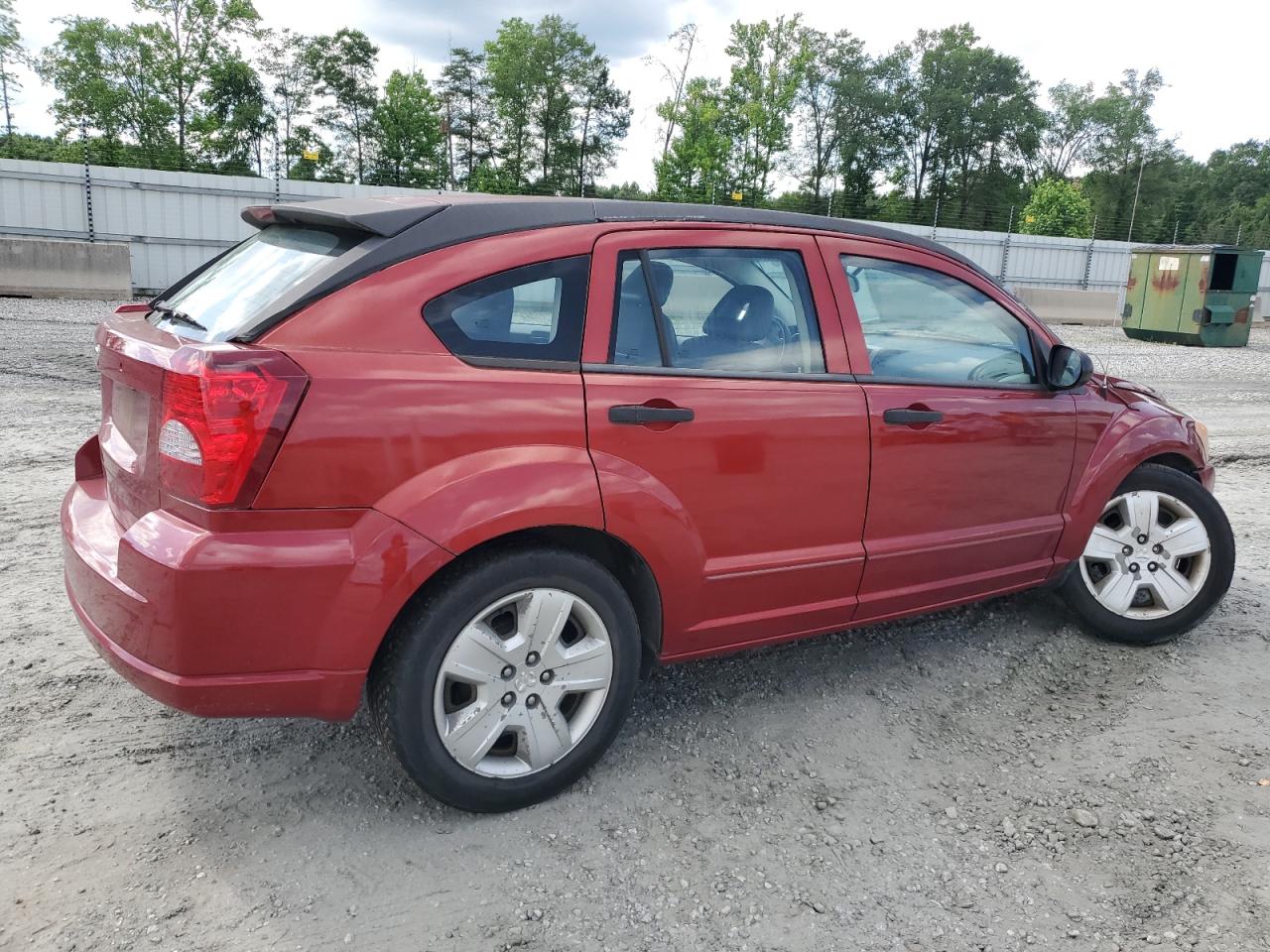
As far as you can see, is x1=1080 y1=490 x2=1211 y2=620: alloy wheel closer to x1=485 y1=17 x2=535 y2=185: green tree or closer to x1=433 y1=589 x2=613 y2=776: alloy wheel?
x1=433 y1=589 x2=613 y2=776: alloy wheel

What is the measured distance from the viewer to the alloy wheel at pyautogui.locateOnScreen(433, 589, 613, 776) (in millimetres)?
2662

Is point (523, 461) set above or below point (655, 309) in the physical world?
below

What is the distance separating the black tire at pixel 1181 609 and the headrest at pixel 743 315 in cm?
191

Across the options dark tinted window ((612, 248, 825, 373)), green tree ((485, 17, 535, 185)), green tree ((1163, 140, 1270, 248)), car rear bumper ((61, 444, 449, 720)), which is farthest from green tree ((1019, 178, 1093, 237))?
car rear bumper ((61, 444, 449, 720))

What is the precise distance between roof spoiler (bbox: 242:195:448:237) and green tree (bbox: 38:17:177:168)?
186 feet

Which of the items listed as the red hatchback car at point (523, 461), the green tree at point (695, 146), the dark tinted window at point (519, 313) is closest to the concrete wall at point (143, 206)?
the red hatchback car at point (523, 461)

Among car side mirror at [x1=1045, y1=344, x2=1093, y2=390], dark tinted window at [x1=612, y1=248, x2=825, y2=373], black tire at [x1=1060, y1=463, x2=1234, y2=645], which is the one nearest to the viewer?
dark tinted window at [x1=612, y1=248, x2=825, y2=373]

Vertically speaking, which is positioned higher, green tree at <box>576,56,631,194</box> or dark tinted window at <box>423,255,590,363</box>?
green tree at <box>576,56,631,194</box>

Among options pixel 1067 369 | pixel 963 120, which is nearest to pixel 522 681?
pixel 1067 369

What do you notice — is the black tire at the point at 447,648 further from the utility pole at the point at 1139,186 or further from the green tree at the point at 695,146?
the utility pole at the point at 1139,186

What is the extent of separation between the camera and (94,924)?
2.32 metres

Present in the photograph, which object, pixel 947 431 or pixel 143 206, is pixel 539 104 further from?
pixel 947 431

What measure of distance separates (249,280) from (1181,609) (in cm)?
386

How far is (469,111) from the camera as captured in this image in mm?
58750
